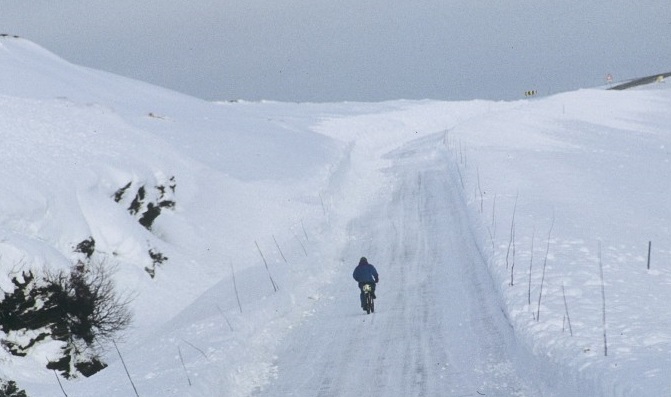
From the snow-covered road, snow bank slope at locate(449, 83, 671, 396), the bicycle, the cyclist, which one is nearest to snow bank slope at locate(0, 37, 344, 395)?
the snow-covered road

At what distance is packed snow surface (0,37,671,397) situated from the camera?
1433 centimetres

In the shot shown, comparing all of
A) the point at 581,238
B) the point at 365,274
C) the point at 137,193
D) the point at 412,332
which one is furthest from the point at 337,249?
the point at 412,332

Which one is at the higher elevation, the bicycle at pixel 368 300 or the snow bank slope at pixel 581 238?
the snow bank slope at pixel 581 238

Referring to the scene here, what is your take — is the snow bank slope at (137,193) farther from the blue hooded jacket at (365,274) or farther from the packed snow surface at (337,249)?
the blue hooded jacket at (365,274)

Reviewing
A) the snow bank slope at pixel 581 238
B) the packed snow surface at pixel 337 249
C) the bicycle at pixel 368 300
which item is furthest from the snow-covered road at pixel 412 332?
the snow bank slope at pixel 581 238

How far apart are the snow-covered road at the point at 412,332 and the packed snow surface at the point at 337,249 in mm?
66

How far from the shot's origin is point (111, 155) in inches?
1228

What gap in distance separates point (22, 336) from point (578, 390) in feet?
48.4

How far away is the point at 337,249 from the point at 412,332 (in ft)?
35.9

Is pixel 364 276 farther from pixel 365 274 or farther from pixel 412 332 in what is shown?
pixel 412 332

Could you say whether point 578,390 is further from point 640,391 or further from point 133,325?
point 133,325

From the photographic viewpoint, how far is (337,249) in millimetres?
27734

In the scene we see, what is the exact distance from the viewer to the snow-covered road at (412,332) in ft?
45.3

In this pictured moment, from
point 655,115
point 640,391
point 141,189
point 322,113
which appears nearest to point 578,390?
point 640,391
